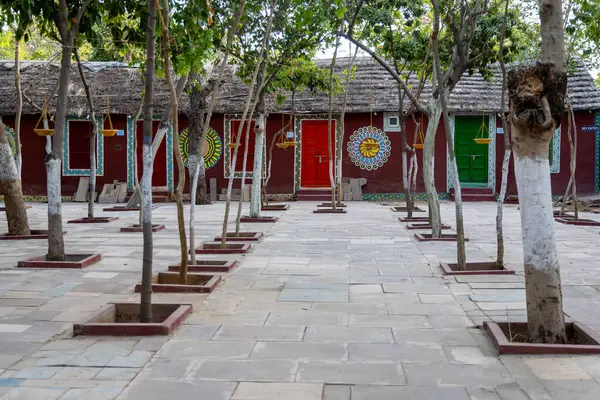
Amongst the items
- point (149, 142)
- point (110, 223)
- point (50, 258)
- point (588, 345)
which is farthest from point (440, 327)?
point (110, 223)

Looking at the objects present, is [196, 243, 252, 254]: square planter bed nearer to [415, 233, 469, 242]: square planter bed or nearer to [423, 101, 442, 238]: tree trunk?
[415, 233, 469, 242]: square planter bed

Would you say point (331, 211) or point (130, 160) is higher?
point (130, 160)

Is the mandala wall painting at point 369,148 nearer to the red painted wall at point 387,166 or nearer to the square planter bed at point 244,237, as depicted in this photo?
the red painted wall at point 387,166

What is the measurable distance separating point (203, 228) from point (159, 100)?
8865 millimetres

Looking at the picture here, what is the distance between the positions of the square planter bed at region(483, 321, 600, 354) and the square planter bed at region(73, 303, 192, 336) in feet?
7.15

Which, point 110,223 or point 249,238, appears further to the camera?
point 110,223

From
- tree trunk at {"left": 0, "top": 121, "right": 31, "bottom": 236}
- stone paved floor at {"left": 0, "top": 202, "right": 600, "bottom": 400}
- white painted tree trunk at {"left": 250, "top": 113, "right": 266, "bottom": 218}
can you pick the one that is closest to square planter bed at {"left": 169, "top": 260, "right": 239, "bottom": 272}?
stone paved floor at {"left": 0, "top": 202, "right": 600, "bottom": 400}

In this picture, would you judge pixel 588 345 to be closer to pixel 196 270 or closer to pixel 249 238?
pixel 196 270

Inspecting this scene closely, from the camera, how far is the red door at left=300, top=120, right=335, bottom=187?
63.8 ft

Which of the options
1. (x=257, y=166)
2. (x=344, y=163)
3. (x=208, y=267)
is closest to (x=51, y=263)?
(x=208, y=267)

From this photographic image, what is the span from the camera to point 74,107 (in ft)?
61.7

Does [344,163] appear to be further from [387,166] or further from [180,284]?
[180,284]

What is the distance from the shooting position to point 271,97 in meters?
19.4

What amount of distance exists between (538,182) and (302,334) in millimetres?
1853
